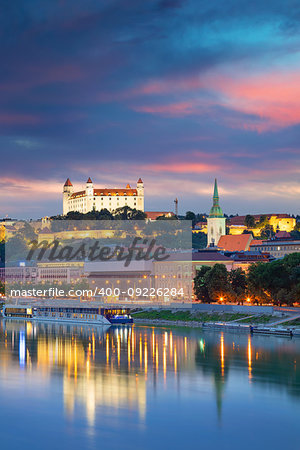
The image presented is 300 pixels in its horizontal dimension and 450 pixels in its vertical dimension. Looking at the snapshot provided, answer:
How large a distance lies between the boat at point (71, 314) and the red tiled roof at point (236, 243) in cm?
4598

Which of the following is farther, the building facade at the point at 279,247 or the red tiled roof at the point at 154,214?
the red tiled roof at the point at 154,214

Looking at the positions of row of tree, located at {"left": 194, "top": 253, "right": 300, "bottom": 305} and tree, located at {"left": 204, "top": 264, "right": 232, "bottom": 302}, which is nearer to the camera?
row of tree, located at {"left": 194, "top": 253, "right": 300, "bottom": 305}

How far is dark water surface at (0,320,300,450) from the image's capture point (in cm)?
2695

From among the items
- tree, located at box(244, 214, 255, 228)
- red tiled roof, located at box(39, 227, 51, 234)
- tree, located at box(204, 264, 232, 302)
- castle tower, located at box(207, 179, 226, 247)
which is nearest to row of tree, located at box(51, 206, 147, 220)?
red tiled roof, located at box(39, 227, 51, 234)

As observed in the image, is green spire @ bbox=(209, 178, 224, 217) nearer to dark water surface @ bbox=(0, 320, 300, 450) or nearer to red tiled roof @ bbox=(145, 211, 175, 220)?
red tiled roof @ bbox=(145, 211, 175, 220)

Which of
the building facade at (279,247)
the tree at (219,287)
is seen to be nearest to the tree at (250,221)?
the building facade at (279,247)

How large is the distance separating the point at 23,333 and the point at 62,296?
139 feet

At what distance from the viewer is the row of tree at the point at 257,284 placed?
6638 centimetres

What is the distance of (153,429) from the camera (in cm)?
2797

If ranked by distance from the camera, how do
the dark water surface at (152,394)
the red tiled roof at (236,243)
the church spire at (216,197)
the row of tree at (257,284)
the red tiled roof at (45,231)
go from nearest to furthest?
the dark water surface at (152,394), the row of tree at (257,284), the red tiled roof at (236,243), the church spire at (216,197), the red tiled roof at (45,231)

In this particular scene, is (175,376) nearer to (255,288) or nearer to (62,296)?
(255,288)

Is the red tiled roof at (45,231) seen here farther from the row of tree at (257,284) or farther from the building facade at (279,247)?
the row of tree at (257,284)

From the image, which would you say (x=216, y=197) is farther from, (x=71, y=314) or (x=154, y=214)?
(x=71, y=314)

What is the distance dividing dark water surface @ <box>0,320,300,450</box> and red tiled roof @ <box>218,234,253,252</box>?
6882 cm
